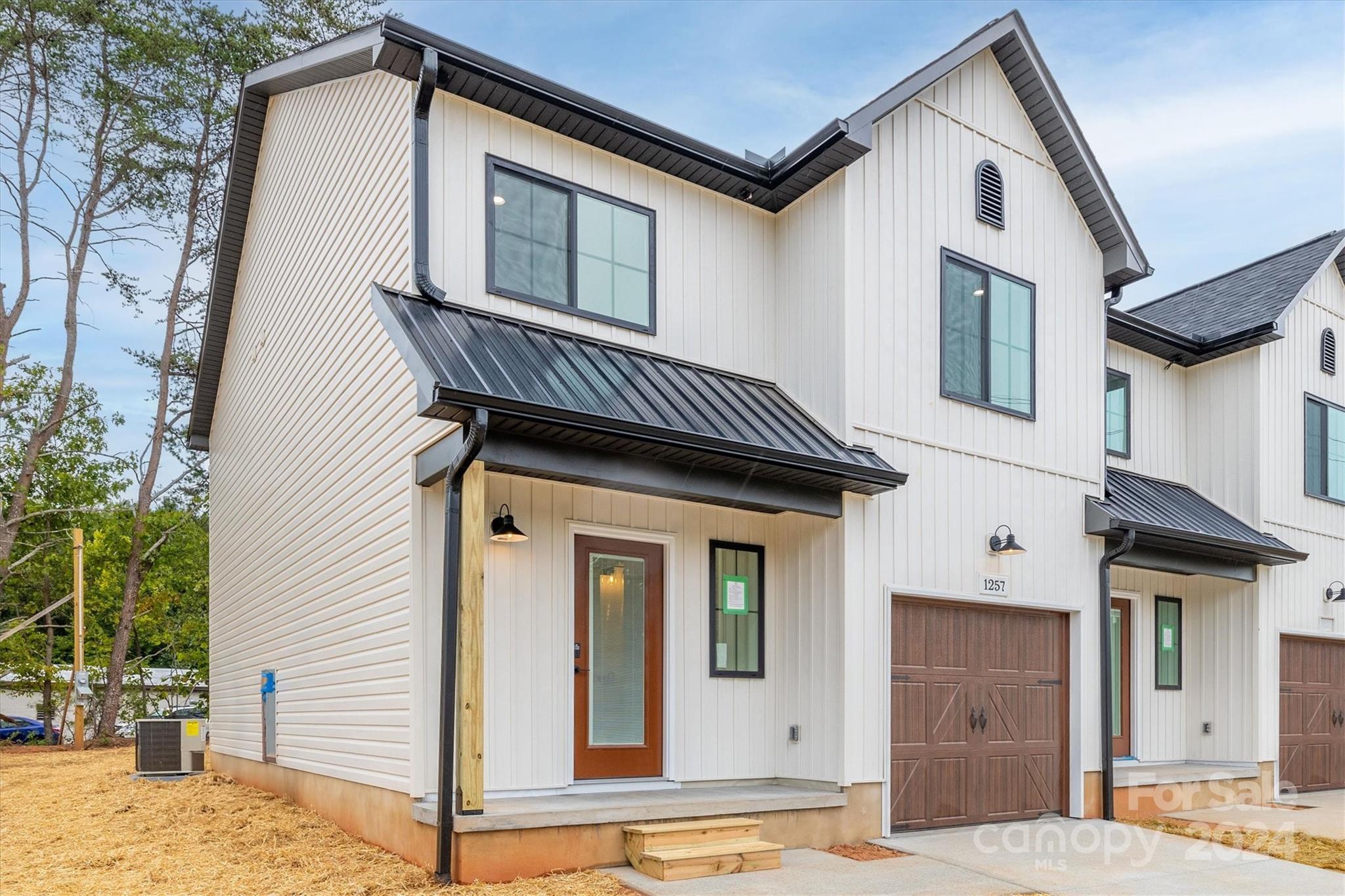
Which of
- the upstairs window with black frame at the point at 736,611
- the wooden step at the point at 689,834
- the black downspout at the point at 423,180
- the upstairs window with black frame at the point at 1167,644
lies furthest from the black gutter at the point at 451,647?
the upstairs window with black frame at the point at 1167,644

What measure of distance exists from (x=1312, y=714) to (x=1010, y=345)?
674cm

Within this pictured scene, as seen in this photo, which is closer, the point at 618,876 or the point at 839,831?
the point at 618,876

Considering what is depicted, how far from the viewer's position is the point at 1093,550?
10156mm

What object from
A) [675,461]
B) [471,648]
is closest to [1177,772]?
[675,461]

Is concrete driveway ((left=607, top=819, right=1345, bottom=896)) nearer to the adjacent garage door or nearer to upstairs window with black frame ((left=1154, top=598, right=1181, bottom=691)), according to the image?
upstairs window with black frame ((left=1154, top=598, right=1181, bottom=691))

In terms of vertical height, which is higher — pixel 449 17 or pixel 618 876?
pixel 449 17

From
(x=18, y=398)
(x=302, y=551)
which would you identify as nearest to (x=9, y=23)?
(x=18, y=398)

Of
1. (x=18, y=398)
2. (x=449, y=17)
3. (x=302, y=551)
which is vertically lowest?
(x=302, y=551)

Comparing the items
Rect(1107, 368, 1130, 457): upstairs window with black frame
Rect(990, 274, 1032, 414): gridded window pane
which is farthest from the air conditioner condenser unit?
Rect(1107, 368, 1130, 457): upstairs window with black frame

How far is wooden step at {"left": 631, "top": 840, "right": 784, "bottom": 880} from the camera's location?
6328mm

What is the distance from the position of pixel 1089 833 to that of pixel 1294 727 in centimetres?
518

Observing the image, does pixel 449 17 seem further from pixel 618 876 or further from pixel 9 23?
pixel 618 876

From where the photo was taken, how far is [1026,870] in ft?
23.5

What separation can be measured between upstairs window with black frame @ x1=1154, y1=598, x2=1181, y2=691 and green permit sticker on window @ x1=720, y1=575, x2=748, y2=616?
6004 millimetres
